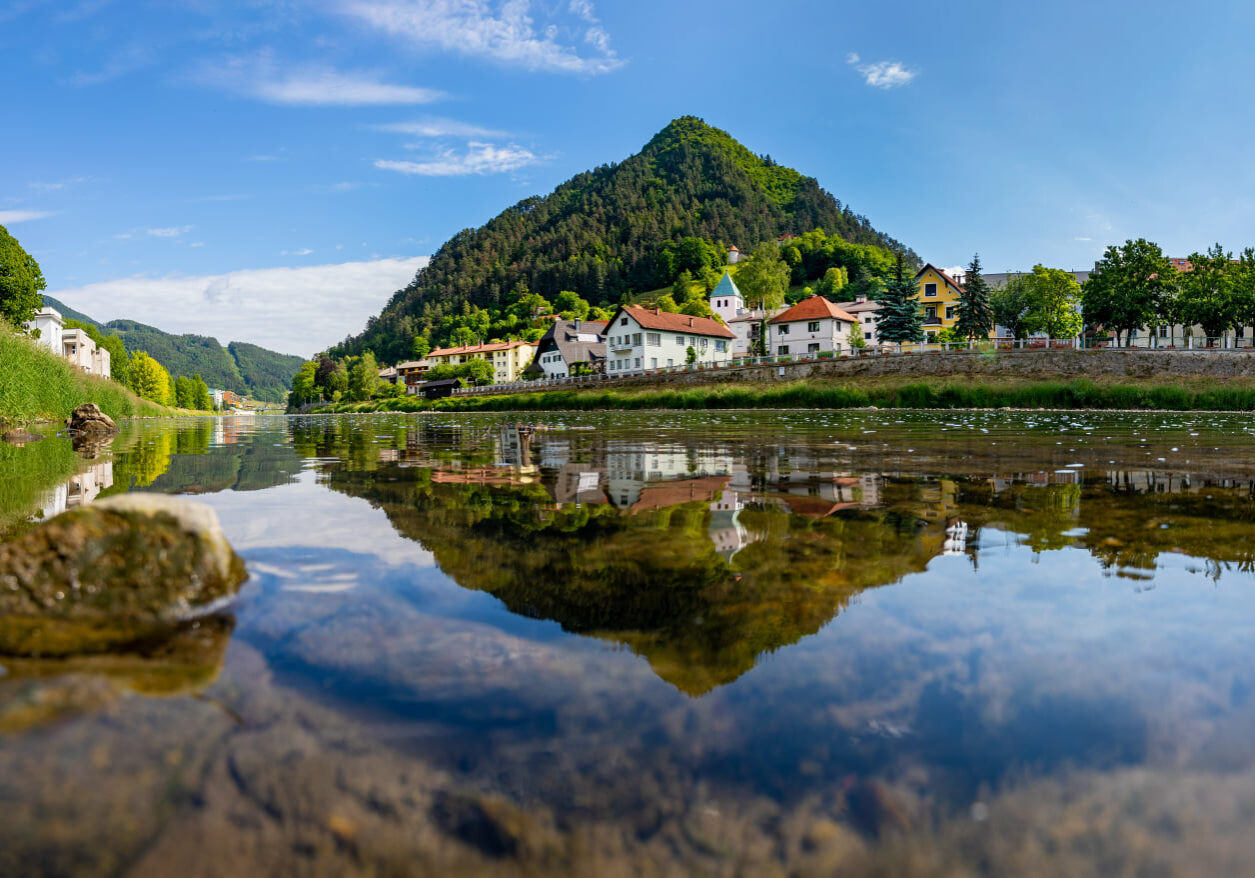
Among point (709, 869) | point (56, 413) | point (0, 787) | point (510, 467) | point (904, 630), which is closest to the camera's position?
point (709, 869)

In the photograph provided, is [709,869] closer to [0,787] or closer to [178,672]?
[0,787]

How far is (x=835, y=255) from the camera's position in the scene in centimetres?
16938

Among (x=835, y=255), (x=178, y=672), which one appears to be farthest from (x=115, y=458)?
(x=835, y=255)

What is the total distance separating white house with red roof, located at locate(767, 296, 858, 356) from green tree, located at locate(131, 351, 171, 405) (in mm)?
90745

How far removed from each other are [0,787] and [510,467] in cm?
885

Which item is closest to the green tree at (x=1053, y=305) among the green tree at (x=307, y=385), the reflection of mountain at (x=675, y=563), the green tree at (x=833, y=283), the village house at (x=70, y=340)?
the reflection of mountain at (x=675, y=563)

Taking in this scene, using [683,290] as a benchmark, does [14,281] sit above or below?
below

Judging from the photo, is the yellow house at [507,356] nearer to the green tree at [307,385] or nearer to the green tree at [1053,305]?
the green tree at [307,385]

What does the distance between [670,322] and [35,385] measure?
6787 centimetres

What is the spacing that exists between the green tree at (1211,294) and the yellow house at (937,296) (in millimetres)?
26133

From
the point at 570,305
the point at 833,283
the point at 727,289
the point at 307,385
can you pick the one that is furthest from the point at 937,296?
the point at 307,385

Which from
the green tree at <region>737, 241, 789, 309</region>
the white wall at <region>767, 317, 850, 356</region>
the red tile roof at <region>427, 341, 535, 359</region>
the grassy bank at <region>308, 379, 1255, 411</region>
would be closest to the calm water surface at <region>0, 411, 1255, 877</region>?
the grassy bank at <region>308, 379, 1255, 411</region>

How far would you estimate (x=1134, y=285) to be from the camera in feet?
188

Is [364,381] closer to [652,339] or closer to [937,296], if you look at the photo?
[652,339]
